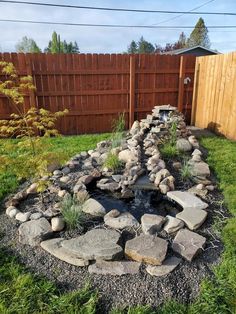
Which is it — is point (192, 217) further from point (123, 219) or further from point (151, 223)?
point (123, 219)

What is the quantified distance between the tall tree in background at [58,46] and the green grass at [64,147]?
2041 centimetres

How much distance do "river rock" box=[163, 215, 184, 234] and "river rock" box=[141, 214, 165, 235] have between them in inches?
1.9

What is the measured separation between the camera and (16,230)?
2.24 meters

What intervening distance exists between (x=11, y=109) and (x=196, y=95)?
414 centimetres

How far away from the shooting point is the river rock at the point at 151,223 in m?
2.16

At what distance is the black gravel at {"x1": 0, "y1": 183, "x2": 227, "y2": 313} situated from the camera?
63.7 inches

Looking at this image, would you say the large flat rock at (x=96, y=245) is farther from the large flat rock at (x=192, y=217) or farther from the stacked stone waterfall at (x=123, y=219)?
the large flat rock at (x=192, y=217)

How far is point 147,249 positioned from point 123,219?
0.45 meters

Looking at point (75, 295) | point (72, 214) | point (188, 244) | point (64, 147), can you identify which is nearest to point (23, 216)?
point (72, 214)

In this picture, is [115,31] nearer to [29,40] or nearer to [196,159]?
[29,40]

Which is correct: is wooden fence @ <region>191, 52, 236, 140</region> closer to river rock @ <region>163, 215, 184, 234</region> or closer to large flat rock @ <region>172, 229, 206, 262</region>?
river rock @ <region>163, 215, 184, 234</region>

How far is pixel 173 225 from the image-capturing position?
2.21m

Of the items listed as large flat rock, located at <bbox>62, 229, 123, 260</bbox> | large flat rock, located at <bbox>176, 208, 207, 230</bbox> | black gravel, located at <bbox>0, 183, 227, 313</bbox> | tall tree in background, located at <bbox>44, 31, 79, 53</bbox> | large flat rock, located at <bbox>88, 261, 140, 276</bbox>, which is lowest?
black gravel, located at <bbox>0, 183, 227, 313</bbox>

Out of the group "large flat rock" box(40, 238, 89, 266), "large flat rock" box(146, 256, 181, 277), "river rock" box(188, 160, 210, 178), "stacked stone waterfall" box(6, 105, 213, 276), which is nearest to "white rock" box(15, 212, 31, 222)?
"stacked stone waterfall" box(6, 105, 213, 276)
